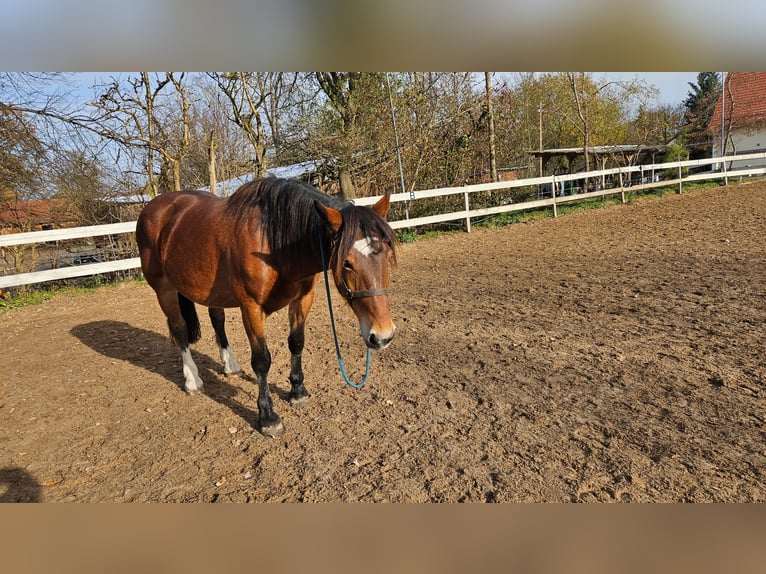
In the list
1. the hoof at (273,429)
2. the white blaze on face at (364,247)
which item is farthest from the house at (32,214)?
the white blaze on face at (364,247)

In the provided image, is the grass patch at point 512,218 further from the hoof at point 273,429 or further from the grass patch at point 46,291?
the hoof at point 273,429

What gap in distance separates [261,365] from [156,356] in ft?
7.86

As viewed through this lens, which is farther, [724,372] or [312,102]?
[312,102]

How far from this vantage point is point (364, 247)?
8.10 ft

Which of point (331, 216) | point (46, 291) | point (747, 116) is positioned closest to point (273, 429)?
point (331, 216)

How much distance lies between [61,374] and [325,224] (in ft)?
12.6

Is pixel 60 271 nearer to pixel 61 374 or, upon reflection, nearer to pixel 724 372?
pixel 61 374

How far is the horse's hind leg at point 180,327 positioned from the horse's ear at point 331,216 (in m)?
2.34

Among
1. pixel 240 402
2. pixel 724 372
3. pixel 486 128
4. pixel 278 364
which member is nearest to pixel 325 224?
pixel 240 402

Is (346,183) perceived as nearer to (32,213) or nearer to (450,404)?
(32,213)

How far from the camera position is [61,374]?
4.43 metres

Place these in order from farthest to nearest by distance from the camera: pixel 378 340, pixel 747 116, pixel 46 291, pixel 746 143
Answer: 1. pixel 746 143
2. pixel 747 116
3. pixel 46 291
4. pixel 378 340

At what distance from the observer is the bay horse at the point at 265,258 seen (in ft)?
8.16

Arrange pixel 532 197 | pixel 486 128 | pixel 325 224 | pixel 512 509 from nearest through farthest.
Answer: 1. pixel 512 509
2. pixel 325 224
3. pixel 486 128
4. pixel 532 197
